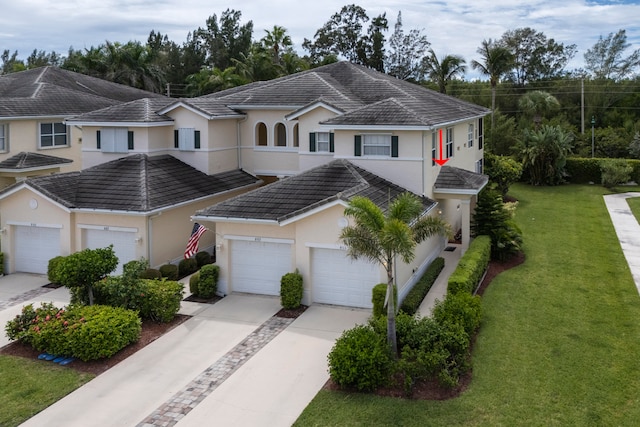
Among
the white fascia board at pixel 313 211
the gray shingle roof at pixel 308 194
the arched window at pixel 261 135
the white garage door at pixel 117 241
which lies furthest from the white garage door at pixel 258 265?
the arched window at pixel 261 135

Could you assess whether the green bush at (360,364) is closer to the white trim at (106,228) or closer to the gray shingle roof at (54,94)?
the white trim at (106,228)

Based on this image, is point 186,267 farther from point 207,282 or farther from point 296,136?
point 296,136

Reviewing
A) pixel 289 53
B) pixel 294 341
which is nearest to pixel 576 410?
pixel 294 341

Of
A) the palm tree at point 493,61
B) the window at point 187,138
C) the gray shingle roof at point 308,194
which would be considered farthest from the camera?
the palm tree at point 493,61

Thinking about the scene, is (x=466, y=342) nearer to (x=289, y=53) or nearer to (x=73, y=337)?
(x=73, y=337)

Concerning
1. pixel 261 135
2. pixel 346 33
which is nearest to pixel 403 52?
pixel 346 33

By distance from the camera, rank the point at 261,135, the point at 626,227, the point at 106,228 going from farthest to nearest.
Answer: the point at 626,227 < the point at 261,135 < the point at 106,228
